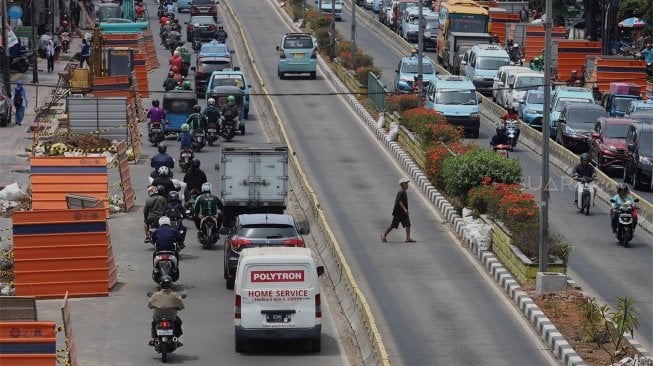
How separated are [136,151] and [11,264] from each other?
16.3m

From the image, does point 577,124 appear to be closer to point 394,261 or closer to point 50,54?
point 394,261

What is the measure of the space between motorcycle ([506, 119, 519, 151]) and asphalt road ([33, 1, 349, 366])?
15.2m

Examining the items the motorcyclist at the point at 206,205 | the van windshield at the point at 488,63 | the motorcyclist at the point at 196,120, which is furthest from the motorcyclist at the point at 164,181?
the van windshield at the point at 488,63

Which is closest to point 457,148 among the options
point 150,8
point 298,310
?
point 298,310

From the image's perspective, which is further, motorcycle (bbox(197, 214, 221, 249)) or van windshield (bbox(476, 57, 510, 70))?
van windshield (bbox(476, 57, 510, 70))

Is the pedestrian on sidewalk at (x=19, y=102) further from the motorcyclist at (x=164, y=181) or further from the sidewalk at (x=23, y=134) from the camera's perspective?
the motorcyclist at (x=164, y=181)

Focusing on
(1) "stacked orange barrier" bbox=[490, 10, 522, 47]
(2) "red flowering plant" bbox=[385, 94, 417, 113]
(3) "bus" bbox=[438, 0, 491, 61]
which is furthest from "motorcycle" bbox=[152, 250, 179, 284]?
(1) "stacked orange barrier" bbox=[490, 10, 522, 47]

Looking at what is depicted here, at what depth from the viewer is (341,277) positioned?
3023cm

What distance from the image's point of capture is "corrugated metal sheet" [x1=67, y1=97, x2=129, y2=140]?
47062mm

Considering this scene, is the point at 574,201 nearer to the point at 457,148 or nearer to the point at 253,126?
the point at 457,148

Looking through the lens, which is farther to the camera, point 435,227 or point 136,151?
point 136,151

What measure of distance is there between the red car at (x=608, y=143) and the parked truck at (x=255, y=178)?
11744 millimetres

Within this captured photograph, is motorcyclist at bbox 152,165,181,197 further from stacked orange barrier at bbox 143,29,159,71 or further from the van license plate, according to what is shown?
stacked orange barrier at bbox 143,29,159,71

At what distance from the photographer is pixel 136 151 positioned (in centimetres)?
4697
